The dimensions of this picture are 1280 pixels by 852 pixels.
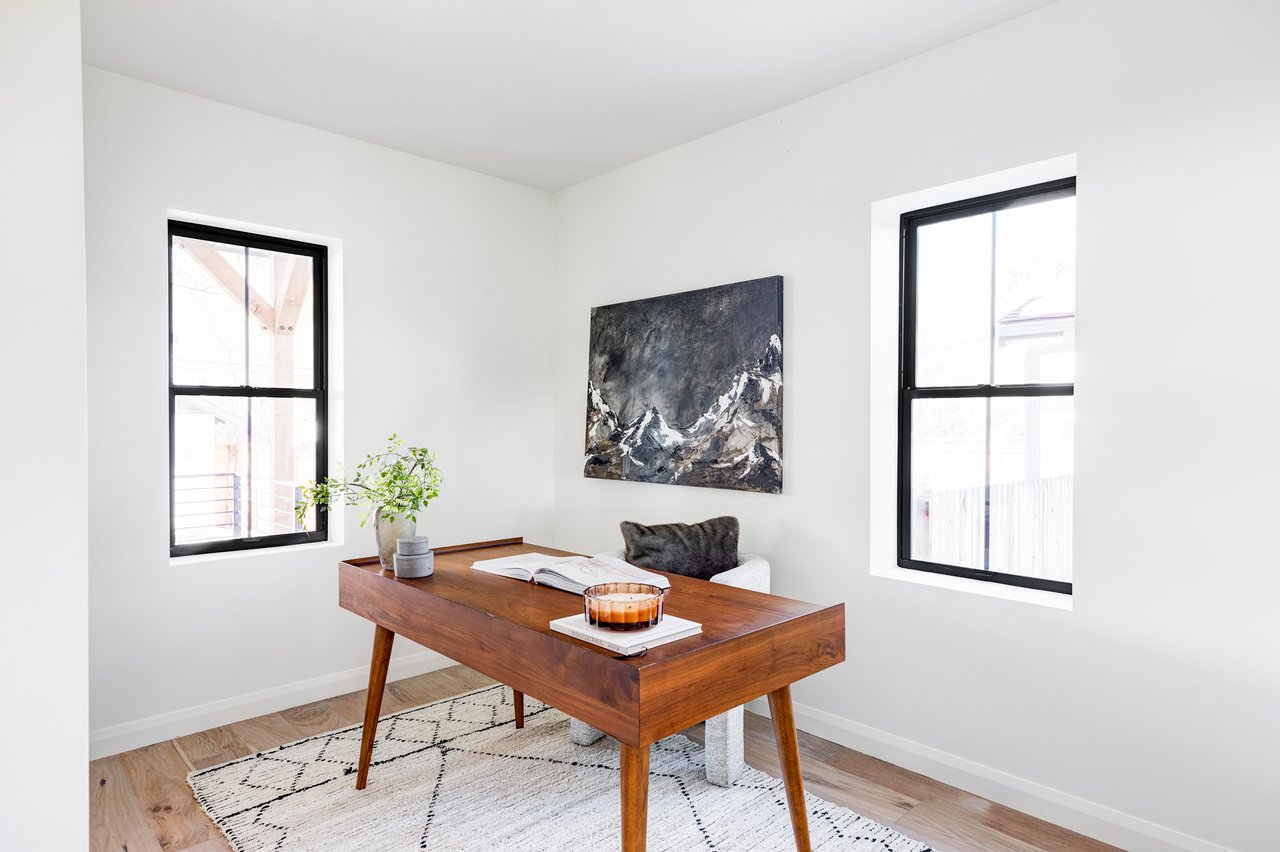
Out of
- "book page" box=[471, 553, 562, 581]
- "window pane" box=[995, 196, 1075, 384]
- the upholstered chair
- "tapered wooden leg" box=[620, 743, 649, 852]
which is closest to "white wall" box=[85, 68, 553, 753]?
"book page" box=[471, 553, 562, 581]

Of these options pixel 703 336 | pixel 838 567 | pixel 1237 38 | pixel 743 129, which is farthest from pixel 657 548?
pixel 1237 38

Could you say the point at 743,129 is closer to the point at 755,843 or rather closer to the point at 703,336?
the point at 703,336

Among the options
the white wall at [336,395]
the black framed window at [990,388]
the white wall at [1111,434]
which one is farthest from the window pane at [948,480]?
the white wall at [336,395]

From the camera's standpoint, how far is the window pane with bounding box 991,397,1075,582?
8.25ft

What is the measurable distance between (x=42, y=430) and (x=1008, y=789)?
121 inches

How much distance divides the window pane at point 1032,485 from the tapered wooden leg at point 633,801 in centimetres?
178

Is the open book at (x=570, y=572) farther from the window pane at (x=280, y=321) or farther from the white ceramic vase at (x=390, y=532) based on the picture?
the window pane at (x=280, y=321)

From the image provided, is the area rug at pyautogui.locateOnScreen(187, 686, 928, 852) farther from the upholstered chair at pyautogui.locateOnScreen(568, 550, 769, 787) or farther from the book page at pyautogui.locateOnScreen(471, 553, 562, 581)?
the book page at pyautogui.locateOnScreen(471, 553, 562, 581)

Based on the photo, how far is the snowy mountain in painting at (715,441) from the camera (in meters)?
3.17

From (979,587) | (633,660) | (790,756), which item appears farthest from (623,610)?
(979,587)

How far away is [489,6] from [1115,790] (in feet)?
10.5

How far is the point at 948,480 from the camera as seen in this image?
2.83 m

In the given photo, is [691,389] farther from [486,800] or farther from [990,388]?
[486,800]

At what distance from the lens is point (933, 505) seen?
288 cm
